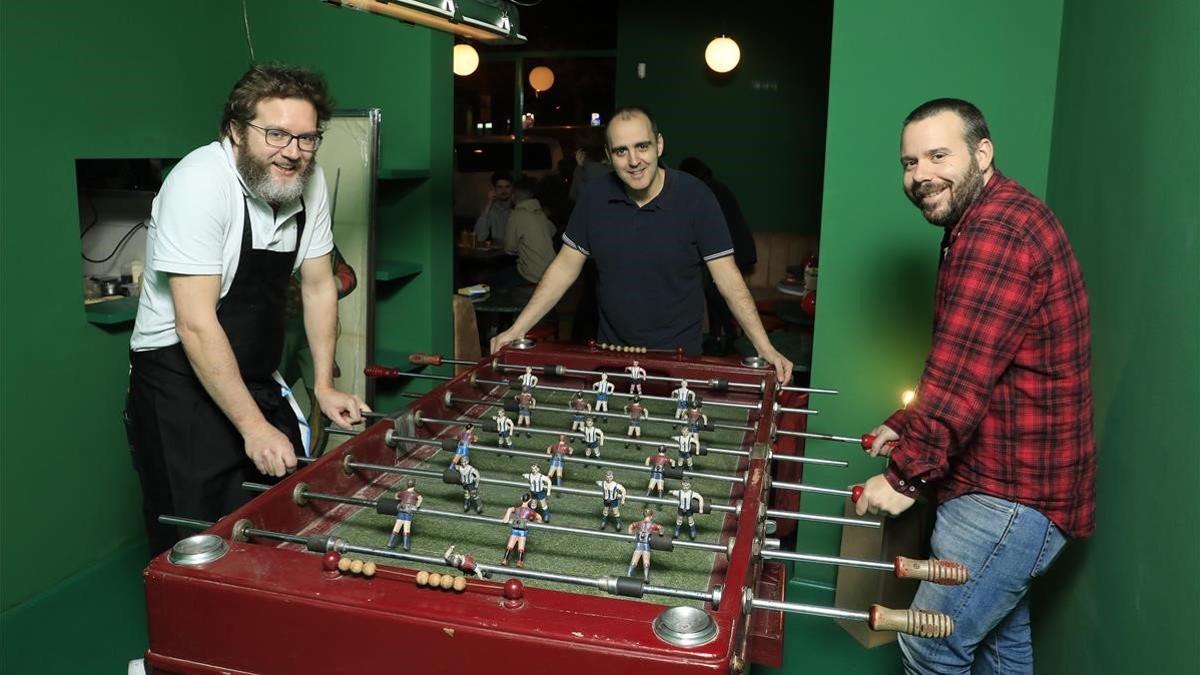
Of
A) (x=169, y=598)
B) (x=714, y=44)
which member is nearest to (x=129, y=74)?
(x=169, y=598)

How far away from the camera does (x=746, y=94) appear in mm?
8438

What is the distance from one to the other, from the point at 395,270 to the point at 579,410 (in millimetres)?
2194

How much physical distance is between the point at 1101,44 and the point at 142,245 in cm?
376

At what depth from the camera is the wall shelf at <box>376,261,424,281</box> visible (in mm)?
4238

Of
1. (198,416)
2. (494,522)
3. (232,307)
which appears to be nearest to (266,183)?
(232,307)

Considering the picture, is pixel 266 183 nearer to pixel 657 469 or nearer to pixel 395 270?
pixel 657 469

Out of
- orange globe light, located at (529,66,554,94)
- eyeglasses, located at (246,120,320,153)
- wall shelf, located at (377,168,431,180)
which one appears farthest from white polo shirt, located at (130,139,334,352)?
orange globe light, located at (529,66,554,94)

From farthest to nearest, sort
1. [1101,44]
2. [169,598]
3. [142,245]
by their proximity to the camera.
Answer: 1. [142,245]
2. [1101,44]
3. [169,598]

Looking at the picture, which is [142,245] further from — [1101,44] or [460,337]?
[1101,44]

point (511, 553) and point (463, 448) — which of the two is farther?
point (463, 448)

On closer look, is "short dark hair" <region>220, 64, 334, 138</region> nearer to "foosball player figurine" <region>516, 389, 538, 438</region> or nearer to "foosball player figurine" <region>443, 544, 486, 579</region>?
"foosball player figurine" <region>516, 389, 538, 438</region>

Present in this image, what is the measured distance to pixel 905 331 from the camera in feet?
11.5

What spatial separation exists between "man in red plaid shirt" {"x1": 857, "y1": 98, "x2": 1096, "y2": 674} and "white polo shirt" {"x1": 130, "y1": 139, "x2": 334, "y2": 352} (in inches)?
64.4

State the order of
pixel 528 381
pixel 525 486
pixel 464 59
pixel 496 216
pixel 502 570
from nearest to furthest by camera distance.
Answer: pixel 502 570, pixel 525 486, pixel 528 381, pixel 496 216, pixel 464 59
